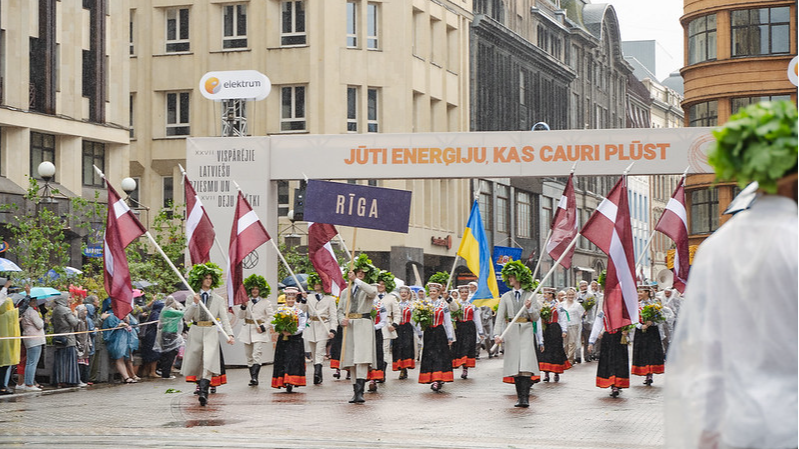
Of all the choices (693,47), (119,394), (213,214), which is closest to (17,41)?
(213,214)

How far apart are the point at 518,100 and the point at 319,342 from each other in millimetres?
43367

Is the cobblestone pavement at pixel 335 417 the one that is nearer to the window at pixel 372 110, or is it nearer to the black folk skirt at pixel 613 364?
the black folk skirt at pixel 613 364

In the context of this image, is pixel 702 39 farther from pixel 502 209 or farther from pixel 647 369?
pixel 647 369

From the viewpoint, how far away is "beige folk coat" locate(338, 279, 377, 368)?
1848cm

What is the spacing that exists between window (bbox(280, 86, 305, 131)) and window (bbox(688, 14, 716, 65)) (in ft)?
57.8

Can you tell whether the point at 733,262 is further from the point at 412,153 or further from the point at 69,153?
the point at 69,153

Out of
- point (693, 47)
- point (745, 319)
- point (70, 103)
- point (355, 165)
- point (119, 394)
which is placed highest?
point (693, 47)

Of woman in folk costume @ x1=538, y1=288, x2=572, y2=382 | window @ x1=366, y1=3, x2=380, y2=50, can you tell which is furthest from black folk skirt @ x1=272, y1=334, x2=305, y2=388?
window @ x1=366, y1=3, x2=380, y2=50

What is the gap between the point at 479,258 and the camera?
915 inches

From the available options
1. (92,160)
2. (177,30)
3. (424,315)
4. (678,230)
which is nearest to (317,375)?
(424,315)

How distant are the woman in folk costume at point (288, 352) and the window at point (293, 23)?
3020cm

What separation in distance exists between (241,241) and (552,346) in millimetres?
6004

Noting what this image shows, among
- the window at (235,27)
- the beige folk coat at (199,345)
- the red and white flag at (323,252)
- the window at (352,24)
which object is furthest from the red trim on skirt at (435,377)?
the window at (235,27)

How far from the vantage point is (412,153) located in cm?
2522
